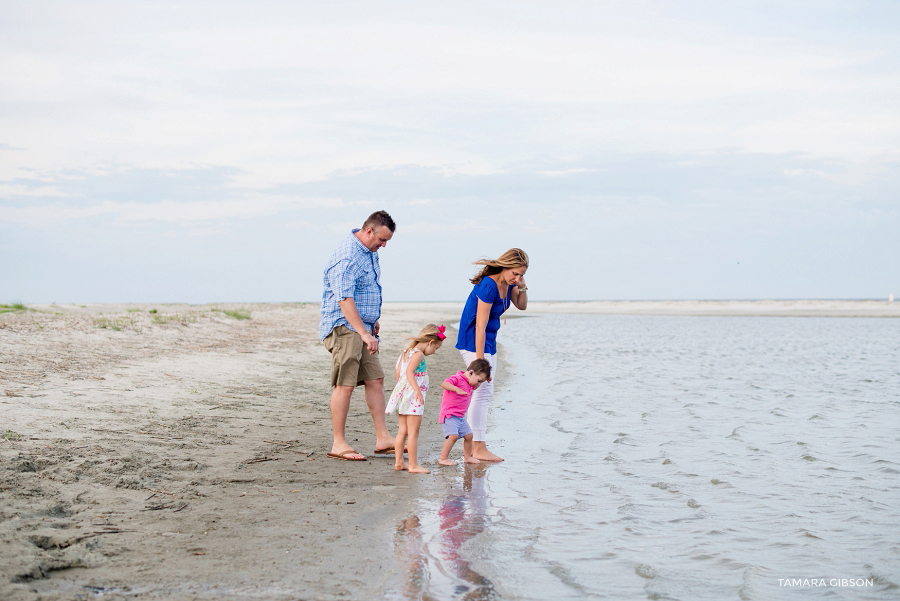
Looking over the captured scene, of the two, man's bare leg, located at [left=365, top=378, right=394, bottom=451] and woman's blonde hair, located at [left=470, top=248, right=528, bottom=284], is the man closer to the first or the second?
man's bare leg, located at [left=365, top=378, right=394, bottom=451]

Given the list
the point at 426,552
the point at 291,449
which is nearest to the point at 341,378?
the point at 291,449

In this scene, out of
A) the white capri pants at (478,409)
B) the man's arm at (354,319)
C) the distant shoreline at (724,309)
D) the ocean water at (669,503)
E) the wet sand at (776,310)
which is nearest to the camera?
the ocean water at (669,503)

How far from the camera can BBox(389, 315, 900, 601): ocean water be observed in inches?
143

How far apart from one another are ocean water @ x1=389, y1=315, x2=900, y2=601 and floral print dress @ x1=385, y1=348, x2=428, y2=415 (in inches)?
24.5

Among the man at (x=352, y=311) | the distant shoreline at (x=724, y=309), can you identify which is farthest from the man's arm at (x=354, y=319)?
the distant shoreline at (x=724, y=309)

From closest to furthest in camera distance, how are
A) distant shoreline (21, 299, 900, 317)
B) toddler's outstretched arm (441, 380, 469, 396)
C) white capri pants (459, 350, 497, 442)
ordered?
toddler's outstretched arm (441, 380, 469, 396), white capri pants (459, 350, 497, 442), distant shoreline (21, 299, 900, 317)

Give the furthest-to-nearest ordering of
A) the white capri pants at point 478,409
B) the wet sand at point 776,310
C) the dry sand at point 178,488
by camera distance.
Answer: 1. the wet sand at point 776,310
2. the white capri pants at point 478,409
3. the dry sand at point 178,488

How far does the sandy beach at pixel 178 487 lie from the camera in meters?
3.41

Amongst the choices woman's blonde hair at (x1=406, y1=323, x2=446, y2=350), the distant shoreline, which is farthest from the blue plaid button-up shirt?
the distant shoreline

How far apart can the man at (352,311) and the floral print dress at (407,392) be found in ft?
0.99

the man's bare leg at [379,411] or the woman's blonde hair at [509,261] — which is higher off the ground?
the woman's blonde hair at [509,261]

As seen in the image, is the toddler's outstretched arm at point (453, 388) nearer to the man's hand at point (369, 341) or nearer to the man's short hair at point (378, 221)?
the man's hand at point (369, 341)

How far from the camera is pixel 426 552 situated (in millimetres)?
3959

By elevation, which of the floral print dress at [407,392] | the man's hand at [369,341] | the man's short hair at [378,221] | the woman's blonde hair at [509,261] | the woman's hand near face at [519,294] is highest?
the man's short hair at [378,221]
